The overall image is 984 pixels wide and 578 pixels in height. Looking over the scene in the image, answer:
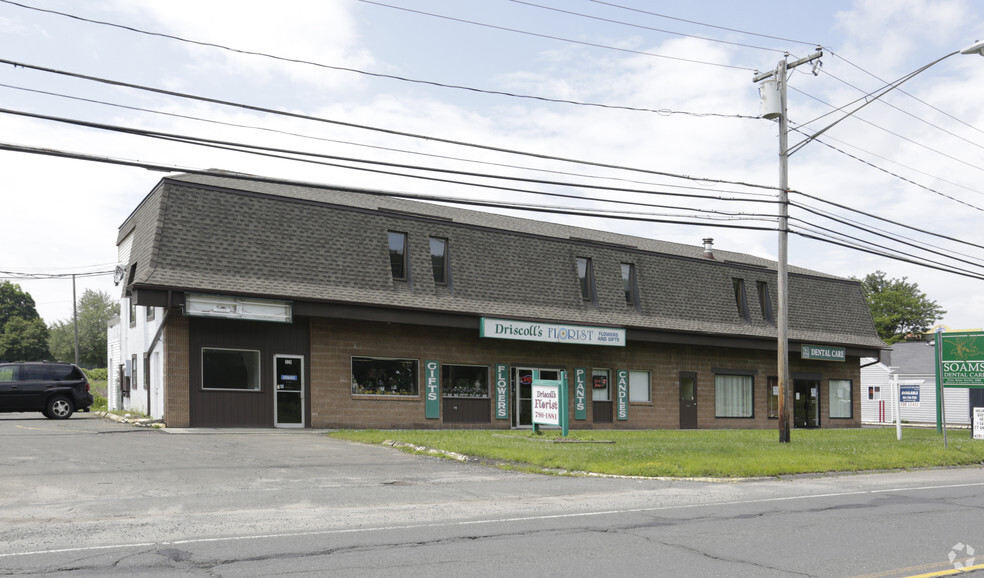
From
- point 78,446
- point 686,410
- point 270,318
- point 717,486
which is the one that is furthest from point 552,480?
point 686,410

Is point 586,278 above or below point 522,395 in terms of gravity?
above

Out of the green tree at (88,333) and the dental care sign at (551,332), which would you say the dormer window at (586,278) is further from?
the green tree at (88,333)

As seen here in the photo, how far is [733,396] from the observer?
35.5 metres

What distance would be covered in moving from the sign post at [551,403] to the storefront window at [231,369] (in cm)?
819

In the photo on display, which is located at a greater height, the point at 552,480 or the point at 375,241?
the point at 375,241

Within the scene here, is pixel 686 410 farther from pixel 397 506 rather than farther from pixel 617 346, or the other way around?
pixel 397 506

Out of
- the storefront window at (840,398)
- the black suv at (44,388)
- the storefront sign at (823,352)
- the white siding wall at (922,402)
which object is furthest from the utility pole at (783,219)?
the white siding wall at (922,402)

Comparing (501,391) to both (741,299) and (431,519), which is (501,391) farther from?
(431,519)

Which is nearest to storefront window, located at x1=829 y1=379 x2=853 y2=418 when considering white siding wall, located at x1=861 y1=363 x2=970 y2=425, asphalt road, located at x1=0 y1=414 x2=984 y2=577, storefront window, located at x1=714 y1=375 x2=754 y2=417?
storefront window, located at x1=714 y1=375 x2=754 y2=417

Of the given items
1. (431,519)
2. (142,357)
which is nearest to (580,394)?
(142,357)

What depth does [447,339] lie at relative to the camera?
27781 millimetres

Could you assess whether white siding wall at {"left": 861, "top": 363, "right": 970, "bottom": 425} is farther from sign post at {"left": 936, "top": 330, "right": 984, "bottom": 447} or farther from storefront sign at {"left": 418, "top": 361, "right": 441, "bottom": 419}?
storefront sign at {"left": 418, "top": 361, "right": 441, "bottom": 419}

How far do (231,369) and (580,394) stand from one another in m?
12.7

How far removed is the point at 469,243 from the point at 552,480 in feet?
47.9
